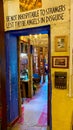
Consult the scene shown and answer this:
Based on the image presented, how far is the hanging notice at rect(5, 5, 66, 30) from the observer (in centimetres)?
309

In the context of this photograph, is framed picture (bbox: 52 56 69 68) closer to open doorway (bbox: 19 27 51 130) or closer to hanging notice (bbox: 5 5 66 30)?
open doorway (bbox: 19 27 51 130)

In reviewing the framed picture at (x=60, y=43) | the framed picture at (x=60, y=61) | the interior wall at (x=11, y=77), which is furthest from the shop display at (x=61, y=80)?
the interior wall at (x=11, y=77)

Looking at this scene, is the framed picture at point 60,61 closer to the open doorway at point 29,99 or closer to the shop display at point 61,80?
the shop display at point 61,80

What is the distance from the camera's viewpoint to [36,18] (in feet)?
10.9

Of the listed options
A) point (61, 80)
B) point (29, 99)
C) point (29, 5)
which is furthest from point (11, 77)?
point (29, 99)

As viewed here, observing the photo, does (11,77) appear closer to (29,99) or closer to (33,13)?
(33,13)

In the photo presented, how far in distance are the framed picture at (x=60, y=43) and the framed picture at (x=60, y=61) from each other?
14cm

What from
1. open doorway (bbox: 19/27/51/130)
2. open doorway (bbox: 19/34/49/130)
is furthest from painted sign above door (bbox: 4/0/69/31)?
open doorway (bbox: 19/34/49/130)

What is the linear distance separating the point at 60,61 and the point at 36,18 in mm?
912

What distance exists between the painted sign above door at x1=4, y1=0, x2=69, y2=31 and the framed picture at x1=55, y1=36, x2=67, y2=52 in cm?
30

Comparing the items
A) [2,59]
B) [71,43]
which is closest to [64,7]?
[71,43]

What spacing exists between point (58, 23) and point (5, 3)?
3.94 feet

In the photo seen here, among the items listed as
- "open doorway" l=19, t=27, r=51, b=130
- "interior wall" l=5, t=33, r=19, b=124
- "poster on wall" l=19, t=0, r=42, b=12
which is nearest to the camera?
"poster on wall" l=19, t=0, r=42, b=12

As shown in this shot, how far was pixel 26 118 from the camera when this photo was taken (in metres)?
4.55
